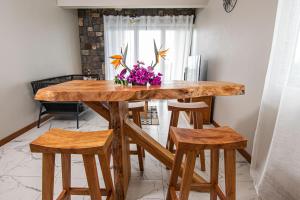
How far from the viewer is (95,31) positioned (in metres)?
4.86

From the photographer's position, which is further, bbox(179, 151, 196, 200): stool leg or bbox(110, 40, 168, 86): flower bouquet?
bbox(110, 40, 168, 86): flower bouquet

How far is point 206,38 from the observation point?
3775 millimetres

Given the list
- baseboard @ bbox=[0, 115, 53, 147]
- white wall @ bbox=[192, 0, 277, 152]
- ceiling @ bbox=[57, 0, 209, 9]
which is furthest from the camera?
ceiling @ bbox=[57, 0, 209, 9]

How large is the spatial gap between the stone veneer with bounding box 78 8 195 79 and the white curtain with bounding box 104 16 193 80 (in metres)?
0.14

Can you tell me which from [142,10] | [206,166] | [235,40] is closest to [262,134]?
[206,166]

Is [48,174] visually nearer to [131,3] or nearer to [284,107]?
[284,107]

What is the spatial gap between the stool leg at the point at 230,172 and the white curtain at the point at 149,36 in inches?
158

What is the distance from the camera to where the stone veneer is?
187 inches

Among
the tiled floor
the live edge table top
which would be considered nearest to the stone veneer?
the tiled floor

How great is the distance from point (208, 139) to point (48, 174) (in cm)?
88

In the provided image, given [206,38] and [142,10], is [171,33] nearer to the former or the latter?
[142,10]

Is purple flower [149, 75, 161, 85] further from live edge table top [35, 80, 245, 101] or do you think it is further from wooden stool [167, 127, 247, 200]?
wooden stool [167, 127, 247, 200]

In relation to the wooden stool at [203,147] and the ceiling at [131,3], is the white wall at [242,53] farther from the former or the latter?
the wooden stool at [203,147]

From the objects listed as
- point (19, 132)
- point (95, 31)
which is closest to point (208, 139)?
point (19, 132)
